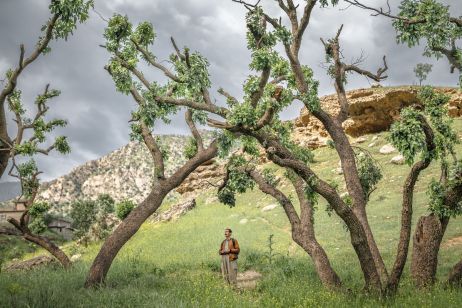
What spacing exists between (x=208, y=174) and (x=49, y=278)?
45267mm

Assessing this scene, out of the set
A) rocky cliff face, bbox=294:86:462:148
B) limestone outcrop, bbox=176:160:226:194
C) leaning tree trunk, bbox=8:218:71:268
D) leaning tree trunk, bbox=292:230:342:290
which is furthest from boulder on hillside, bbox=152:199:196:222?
leaning tree trunk, bbox=292:230:342:290

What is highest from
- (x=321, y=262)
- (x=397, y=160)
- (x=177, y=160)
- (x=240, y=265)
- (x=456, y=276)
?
(x=177, y=160)

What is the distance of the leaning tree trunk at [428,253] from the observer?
11.5 meters

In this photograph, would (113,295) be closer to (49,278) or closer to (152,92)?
(49,278)

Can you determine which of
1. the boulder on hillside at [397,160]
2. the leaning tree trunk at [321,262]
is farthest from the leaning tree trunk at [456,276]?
the boulder on hillside at [397,160]

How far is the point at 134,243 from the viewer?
110 feet

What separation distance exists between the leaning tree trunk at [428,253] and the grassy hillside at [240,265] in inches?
22.9

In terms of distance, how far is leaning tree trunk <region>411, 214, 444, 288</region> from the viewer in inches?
453

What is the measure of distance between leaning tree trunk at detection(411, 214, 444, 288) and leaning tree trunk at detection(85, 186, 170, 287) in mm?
9329

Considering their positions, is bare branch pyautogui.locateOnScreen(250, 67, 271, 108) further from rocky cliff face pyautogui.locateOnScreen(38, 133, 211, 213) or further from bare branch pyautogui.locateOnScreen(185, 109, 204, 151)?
rocky cliff face pyautogui.locateOnScreen(38, 133, 211, 213)

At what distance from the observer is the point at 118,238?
14.1 m

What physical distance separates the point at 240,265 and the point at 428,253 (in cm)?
995

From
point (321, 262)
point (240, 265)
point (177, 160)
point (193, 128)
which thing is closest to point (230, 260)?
point (321, 262)

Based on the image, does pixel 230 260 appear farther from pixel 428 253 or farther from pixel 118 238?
pixel 428 253
